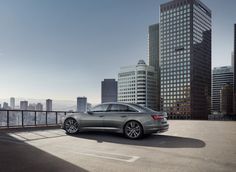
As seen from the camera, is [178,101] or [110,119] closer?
[110,119]

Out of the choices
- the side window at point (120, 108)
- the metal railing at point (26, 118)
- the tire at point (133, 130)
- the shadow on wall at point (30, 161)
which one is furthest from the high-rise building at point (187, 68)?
the shadow on wall at point (30, 161)

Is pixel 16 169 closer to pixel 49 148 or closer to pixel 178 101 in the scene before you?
pixel 49 148

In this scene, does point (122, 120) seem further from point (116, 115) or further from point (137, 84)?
point (137, 84)

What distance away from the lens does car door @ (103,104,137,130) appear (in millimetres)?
10500

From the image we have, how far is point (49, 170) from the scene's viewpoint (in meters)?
5.33

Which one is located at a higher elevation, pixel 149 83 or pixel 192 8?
pixel 192 8

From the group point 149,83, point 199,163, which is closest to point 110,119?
point 199,163

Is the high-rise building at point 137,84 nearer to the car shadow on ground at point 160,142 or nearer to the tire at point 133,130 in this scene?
the tire at point 133,130

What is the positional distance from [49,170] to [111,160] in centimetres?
161

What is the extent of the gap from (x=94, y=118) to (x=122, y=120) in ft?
4.55

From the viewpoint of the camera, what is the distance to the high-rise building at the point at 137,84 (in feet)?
585

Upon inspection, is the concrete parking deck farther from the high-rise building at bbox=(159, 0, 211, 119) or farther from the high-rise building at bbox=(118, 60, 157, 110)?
the high-rise building at bbox=(159, 0, 211, 119)

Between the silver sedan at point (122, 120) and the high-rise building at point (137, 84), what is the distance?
16508cm

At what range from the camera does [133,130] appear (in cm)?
1026
